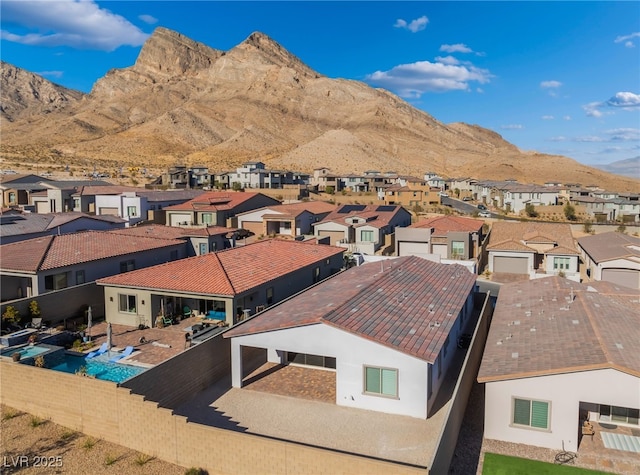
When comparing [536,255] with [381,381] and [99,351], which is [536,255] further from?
[99,351]

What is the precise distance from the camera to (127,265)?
33.0 metres

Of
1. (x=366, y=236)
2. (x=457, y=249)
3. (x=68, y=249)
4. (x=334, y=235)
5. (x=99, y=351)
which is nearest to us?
(x=99, y=351)

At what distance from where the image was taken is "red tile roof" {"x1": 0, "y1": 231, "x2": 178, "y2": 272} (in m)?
28.9

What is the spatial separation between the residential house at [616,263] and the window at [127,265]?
112ft

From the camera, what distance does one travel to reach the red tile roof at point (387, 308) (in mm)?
18406

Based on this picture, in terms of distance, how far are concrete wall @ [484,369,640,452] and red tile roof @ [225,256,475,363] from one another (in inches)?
113

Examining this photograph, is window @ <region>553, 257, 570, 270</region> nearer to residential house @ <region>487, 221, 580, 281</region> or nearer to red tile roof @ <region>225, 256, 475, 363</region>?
residential house @ <region>487, 221, 580, 281</region>

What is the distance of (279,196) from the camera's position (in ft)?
279

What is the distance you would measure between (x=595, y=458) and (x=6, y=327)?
24970mm

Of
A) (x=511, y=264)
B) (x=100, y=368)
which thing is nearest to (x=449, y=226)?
(x=511, y=264)

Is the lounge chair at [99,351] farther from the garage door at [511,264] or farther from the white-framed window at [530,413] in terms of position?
the garage door at [511,264]

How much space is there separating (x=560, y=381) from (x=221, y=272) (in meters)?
17.1

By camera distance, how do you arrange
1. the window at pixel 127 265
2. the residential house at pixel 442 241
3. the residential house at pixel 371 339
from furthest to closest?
the residential house at pixel 442 241
the window at pixel 127 265
the residential house at pixel 371 339

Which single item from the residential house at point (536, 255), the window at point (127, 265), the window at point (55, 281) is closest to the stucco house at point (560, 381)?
the window at point (127, 265)
